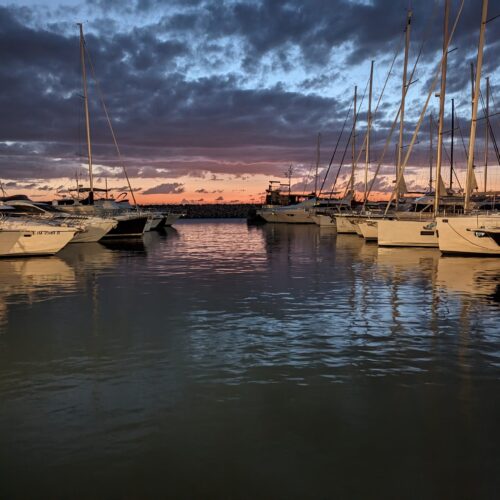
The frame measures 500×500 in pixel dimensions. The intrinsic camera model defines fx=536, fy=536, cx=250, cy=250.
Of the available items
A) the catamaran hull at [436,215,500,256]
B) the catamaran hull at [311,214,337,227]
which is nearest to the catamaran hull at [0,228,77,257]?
the catamaran hull at [436,215,500,256]

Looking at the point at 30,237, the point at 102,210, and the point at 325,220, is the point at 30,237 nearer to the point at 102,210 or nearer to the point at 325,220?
the point at 102,210

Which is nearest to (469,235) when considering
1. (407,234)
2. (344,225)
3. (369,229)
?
(407,234)

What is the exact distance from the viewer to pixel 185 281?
18.2m

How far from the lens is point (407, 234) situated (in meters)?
31.1

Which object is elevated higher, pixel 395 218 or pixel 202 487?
pixel 395 218

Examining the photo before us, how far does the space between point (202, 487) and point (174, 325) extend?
6558 mm

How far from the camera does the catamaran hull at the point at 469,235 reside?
2395cm

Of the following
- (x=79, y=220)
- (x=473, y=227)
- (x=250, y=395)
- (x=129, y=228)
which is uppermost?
(x=79, y=220)

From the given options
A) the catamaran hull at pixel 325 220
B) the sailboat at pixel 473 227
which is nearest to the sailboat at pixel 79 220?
the sailboat at pixel 473 227

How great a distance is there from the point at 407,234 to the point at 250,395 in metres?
25.9

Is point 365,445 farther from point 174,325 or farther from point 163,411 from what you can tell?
point 174,325

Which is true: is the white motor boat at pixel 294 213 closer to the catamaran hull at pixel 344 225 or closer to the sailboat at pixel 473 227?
the catamaran hull at pixel 344 225

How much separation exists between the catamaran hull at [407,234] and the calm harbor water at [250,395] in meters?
16.1

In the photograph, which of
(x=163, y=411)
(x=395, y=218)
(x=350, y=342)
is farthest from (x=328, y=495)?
(x=395, y=218)
